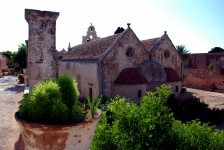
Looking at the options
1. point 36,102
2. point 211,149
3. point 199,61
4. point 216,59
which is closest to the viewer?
point 36,102

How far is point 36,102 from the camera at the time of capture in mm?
3404

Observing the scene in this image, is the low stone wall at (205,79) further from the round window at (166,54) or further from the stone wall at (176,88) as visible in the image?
the round window at (166,54)

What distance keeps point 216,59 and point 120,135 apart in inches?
1369

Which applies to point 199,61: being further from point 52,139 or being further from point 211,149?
point 52,139

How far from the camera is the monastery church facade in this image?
1705cm

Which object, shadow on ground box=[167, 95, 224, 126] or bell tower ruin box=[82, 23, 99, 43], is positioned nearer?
shadow on ground box=[167, 95, 224, 126]

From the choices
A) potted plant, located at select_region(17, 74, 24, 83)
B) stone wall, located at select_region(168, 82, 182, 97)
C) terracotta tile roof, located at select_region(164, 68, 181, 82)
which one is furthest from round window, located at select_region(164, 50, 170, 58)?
potted plant, located at select_region(17, 74, 24, 83)

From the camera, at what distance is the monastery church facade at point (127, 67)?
55.9 feet

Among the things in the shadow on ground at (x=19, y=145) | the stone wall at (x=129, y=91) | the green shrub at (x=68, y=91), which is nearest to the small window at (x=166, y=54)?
the stone wall at (x=129, y=91)

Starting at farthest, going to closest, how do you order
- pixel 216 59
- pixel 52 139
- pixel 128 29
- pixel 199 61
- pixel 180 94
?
1. pixel 199 61
2. pixel 216 59
3. pixel 180 94
4. pixel 128 29
5. pixel 52 139

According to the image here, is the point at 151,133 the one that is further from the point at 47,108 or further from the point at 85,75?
the point at 85,75

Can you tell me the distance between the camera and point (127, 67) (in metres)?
18.4

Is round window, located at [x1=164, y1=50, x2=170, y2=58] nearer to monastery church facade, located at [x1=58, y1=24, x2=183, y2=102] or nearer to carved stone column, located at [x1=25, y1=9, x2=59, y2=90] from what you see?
monastery church facade, located at [x1=58, y1=24, x2=183, y2=102]

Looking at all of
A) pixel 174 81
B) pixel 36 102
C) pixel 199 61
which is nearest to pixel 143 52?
pixel 174 81
